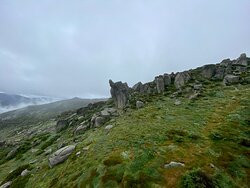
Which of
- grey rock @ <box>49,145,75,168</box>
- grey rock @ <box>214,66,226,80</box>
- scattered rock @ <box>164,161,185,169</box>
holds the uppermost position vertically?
grey rock @ <box>214,66,226,80</box>

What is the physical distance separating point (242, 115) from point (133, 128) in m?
16.8

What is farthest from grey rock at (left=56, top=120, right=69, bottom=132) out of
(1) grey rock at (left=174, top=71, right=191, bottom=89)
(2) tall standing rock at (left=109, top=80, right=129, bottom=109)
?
(1) grey rock at (left=174, top=71, right=191, bottom=89)

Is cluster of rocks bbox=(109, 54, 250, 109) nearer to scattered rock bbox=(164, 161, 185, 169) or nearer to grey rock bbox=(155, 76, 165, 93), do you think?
grey rock bbox=(155, 76, 165, 93)

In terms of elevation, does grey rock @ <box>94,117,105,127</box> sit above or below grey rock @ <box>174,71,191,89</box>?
below

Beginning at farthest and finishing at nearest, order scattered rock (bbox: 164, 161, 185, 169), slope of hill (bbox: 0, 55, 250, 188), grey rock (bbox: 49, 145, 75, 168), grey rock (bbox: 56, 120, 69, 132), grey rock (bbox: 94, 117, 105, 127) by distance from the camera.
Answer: grey rock (bbox: 56, 120, 69, 132) < grey rock (bbox: 94, 117, 105, 127) < grey rock (bbox: 49, 145, 75, 168) < scattered rock (bbox: 164, 161, 185, 169) < slope of hill (bbox: 0, 55, 250, 188)

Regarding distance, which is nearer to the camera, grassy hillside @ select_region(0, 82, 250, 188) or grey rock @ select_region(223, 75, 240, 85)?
grassy hillside @ select_region(0, 82, 250, 188)

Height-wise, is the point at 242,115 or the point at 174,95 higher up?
the point at 174,95

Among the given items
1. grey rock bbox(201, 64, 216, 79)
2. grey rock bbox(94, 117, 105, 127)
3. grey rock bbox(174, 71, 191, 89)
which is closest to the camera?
grey rock bbox(94, 117, 105, 127)

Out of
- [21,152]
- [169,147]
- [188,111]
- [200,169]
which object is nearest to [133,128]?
[169,147]

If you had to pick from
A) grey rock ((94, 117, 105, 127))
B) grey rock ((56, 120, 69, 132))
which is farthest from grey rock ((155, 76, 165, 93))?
grey rock ((56, 120, 69, 132))

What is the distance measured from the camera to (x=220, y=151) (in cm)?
2147

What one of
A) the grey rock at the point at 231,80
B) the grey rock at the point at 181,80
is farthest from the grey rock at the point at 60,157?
the grey rock at the point at 231,80

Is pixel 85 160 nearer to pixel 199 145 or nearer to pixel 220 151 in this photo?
pixel 199 145

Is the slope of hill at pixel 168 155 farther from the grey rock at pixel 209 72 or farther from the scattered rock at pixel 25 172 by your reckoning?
the grey rock at pixel 209 72
